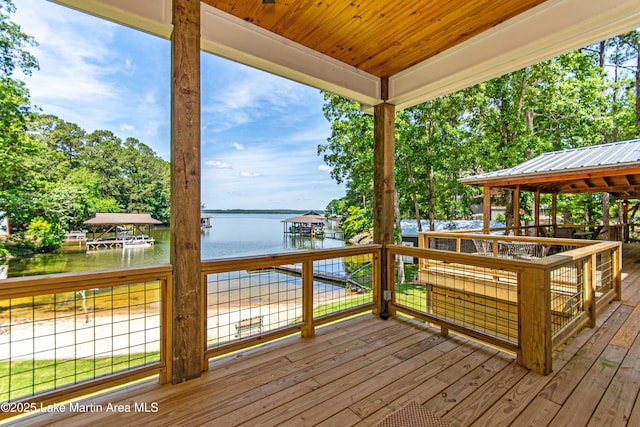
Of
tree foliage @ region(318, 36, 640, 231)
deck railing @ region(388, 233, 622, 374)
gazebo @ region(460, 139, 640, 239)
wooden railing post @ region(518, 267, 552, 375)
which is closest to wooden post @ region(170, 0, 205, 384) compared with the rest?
→ deck railing @ region(388, 233, 622, 374)

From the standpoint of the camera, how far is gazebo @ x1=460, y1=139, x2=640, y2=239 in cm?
496

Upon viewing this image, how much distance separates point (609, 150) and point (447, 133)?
15.5 feet

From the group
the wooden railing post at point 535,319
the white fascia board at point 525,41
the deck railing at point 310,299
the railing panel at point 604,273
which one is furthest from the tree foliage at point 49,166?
the railing panel at point 604,273

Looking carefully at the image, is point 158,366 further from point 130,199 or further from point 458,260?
point 130,199

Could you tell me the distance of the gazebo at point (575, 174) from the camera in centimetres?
496

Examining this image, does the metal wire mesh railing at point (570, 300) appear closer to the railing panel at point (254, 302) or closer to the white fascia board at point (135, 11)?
the railing panel at point (254, 302)

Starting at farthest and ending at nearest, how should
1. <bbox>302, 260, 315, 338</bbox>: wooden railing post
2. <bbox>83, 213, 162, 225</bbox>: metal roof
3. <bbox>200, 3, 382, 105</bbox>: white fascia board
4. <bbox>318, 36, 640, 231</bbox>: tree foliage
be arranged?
<bbox>318, 36, 640, 231</bbox>: tree foliage
<bbox>83, 213, 162, 225</bbox>: metal roof
<bbox>302, 260, 315, 338</bbox>: wooden railing post
<bbox>200, 3, 382, 105</bbox>: white fascia board

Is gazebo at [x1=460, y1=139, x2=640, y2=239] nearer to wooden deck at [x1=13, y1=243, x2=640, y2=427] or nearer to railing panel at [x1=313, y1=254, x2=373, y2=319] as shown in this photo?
railing panel at [x1=313, y1=254, x2=373, y2=319]

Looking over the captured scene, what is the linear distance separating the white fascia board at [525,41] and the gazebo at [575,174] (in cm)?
401

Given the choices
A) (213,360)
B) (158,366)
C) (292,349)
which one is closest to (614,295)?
(292,349)

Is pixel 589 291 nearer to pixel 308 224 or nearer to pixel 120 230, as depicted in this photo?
pixel 120 230

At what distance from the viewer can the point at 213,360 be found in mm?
2322

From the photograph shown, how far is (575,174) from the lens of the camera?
525cm

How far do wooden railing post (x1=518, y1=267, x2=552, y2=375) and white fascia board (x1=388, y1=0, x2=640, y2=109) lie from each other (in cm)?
182
